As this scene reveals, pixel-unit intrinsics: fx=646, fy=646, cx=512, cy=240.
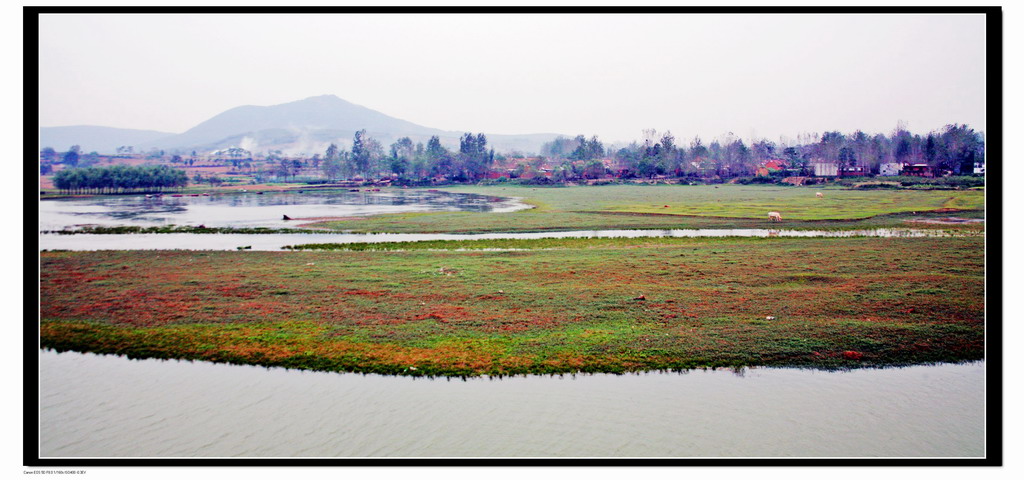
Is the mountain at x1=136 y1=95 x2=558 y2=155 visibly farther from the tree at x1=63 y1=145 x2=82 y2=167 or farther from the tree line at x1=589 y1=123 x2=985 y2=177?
the tree at x1=63 y1=145 x2=82 y2=167

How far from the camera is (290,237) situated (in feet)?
85.2

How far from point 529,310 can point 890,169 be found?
3226 cm

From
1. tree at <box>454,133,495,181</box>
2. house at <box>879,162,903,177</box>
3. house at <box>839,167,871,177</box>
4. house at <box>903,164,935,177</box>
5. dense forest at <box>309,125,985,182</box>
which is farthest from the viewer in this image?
tree at <box>454,133,495,181</box>

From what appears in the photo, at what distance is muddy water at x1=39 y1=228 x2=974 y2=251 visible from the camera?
2225 cm

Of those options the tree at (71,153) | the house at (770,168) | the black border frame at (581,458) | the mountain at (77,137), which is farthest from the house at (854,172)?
the tree at (71,153)

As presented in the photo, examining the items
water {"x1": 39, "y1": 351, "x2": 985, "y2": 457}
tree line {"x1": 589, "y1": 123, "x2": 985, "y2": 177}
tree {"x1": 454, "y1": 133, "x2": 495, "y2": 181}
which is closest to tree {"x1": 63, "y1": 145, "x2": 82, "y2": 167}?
water {"x1": 39, "y1": 351, "x2": 985, "y2": 457}

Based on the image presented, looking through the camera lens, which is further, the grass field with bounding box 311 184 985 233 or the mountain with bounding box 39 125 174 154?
the grass field with bounding box 311 184 985 233

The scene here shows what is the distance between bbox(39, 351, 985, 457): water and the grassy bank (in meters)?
0.51

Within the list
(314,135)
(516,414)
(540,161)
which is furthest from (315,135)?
(516,414)

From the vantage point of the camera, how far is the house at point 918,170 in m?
25.5

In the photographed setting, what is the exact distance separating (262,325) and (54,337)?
3309 mm

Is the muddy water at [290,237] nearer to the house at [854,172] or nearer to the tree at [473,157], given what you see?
the house at [854,172]

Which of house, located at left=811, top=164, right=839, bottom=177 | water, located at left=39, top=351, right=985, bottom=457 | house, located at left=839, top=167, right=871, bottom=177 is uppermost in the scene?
house, located at left=811, top=164, right=839, bottom=177

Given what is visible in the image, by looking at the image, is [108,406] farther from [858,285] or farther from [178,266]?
[858,285]
